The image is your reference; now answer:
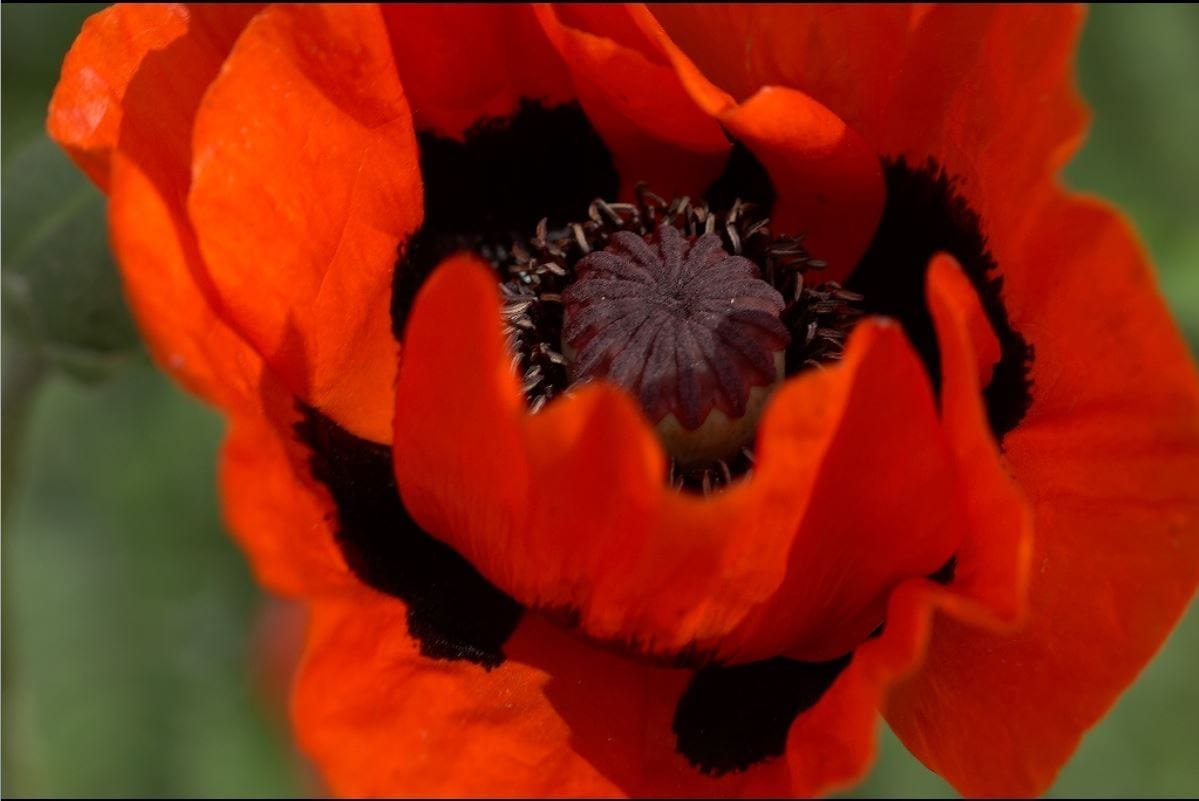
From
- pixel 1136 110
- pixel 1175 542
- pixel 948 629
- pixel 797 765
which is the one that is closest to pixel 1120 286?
pixel 1175 542

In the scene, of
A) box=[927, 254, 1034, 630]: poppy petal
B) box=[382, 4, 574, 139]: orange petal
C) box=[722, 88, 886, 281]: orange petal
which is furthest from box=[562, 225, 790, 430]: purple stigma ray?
box=[927, 254, 1034, 630]: poppy petal

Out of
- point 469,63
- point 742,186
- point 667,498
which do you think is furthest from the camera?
point 742,186

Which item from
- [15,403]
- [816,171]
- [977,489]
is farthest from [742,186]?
[15,403]

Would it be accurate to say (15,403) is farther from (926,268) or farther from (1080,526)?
(1080,526)

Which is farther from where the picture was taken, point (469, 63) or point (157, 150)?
point (469, 63)

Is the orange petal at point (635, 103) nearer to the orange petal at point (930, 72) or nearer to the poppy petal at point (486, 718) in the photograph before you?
the orange petal at point (930, 72)

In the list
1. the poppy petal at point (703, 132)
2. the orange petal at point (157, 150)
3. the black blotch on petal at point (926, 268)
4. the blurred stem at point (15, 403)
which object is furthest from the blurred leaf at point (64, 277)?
the black blotch on petal at point (926, 268)

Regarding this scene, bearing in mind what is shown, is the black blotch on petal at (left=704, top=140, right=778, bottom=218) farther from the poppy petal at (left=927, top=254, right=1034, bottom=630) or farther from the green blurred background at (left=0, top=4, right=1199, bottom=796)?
the green blurred background at (left=0, top=4, right=1199, bottom=796)
